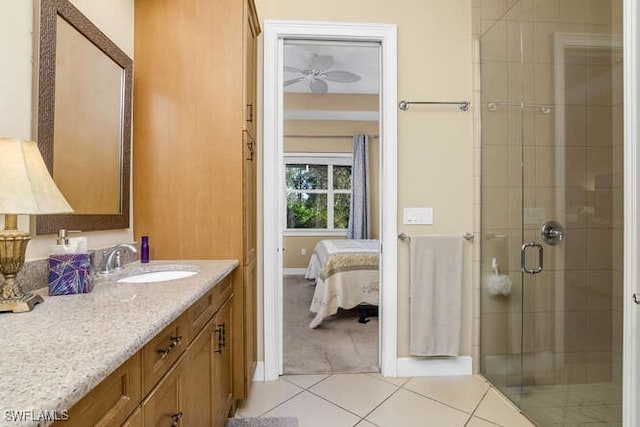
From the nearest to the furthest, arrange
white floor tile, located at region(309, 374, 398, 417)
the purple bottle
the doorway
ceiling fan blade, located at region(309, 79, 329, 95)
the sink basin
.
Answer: the sink basin → the purple bottle → white floor tile, located at region(309, 374, 398, 417) → the doorway → ceiling fan blade, located at region(309, 79, 329, 95)

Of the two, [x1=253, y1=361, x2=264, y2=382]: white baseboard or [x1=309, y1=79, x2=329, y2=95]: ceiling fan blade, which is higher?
[x1=309, y1=79, x2=329, y2=95]: ceiling fan blade

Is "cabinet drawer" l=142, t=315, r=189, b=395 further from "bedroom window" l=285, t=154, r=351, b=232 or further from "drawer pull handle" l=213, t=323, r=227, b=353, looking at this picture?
"bedroom window" l=285, t=154, r=351, b=232

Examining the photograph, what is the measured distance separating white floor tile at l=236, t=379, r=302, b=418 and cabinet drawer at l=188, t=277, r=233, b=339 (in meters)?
0.77

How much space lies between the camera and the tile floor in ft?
6.01

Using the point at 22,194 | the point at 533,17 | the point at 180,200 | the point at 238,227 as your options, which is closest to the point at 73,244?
the point at 22,194

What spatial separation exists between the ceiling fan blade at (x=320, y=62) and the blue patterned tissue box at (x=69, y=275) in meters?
3.23

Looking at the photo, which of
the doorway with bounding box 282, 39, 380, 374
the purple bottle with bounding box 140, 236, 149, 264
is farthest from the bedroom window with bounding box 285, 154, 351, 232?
the purple bottle with bounding box 140, 236, 149, 264

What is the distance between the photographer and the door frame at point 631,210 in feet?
3.98

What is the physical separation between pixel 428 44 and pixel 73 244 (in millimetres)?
2398

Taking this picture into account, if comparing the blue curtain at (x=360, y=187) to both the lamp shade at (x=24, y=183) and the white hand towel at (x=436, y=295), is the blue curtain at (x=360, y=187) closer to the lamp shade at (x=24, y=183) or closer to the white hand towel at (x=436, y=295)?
the white hand towel at (x=436, y=295)

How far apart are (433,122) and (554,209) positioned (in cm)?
95

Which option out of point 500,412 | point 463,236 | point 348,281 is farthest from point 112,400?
point 348,281

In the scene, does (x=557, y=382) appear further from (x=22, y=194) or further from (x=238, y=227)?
(x=22, y=194)

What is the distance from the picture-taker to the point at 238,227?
179 cm
